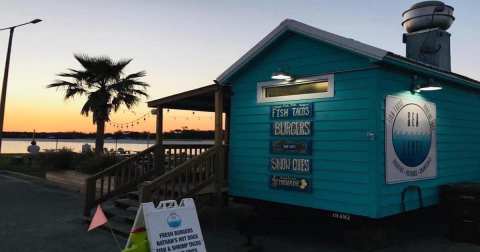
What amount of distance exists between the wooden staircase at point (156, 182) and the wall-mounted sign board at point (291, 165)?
4.89 ft

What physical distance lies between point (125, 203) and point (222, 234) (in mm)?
2826

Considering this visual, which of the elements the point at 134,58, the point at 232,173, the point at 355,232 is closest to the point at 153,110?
the point at 232,173

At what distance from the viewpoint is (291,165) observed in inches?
306

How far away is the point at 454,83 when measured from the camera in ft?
28.6

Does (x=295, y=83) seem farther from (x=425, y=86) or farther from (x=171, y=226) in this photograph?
(x=171, y=226)

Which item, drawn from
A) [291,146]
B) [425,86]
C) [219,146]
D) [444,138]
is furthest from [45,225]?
[444,138]

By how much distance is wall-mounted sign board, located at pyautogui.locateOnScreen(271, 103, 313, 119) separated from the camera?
7.59 meters

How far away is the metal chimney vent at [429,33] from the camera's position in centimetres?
999

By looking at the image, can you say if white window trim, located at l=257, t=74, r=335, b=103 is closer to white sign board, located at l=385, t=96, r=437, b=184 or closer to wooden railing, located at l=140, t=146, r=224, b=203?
white sign board, located at l=385, t=96, r=437, b=184

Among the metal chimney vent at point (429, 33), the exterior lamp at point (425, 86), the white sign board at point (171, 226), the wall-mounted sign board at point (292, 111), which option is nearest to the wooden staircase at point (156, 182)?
the wall-mounted sign board at point (292, 111)

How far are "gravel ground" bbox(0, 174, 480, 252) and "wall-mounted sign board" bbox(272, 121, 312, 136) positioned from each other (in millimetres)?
1970

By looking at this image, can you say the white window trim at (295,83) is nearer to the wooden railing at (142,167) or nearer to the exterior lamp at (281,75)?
the exterior lamp at (281,75)

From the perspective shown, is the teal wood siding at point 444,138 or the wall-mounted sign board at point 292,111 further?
the wall-mounted sign board at point 292,111

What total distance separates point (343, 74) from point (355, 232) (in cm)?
291
